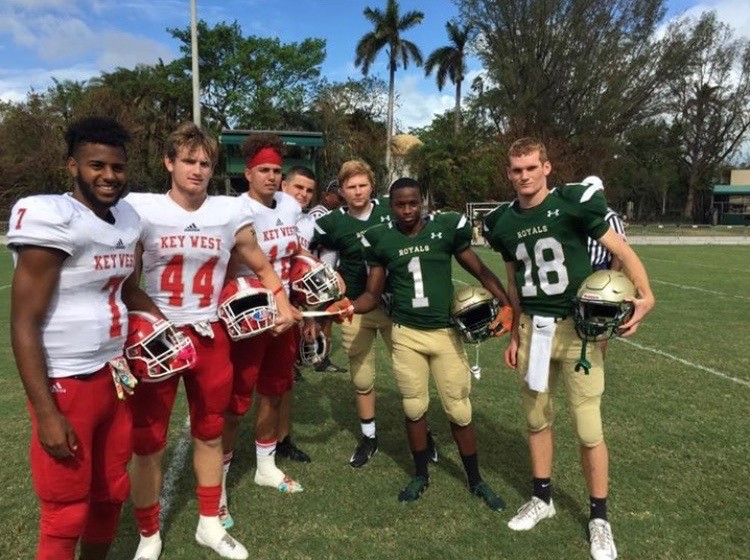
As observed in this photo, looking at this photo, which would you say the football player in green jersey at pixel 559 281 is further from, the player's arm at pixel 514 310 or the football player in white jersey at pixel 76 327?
the football player in white jersey at pixel 76 327

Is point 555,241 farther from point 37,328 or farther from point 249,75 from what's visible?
point 249,75

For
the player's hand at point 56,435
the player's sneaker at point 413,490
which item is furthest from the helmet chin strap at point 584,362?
the player's hand at point 56,435

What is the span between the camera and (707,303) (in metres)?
11.6

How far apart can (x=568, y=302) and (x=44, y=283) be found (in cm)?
264

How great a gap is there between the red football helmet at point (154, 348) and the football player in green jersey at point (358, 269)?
6.03 ft

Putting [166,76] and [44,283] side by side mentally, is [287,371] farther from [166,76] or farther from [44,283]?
[166,76]

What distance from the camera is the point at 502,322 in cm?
375

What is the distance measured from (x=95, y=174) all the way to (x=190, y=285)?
0.82 m

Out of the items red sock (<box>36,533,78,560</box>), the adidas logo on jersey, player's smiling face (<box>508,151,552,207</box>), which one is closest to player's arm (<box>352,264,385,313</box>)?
player's smiling face (<box>508,151,552,207</box>)

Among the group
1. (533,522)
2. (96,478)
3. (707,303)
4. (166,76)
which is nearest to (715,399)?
(533,522)

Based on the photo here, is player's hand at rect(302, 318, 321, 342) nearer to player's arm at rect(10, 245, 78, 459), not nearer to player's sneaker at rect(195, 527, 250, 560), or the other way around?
player's sneaker at rect(195, 527, 250, 560)

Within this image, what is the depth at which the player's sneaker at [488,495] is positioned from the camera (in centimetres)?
385

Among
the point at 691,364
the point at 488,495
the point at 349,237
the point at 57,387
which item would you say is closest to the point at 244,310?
the point at 57,387

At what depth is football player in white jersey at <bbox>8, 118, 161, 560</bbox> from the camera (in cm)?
228
